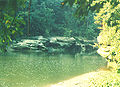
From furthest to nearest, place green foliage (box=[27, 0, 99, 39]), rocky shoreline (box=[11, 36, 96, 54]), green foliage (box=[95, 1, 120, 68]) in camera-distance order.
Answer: green foliage (box=[27, 0, 99, 39]) < rocky shoreline (box=[11, 36, 96, 54]) < green foliage (box=[95, 1, 120, 68])

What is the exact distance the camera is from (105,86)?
787 centimetres

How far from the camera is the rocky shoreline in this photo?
37.8 m

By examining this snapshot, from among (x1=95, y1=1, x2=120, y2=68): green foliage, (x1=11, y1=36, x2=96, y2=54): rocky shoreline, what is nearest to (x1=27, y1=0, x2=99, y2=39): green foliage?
(x1=11, y1=36, x2=96, y2=54): rocky shoreline

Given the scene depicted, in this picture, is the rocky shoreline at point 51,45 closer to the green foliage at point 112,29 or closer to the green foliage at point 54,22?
the green foliage at point 54,22

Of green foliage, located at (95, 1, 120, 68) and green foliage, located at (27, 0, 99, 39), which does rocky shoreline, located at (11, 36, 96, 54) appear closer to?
green foliage, located at (27, 0, 99, 39)

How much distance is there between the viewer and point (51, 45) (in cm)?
4512

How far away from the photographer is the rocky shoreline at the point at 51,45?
37844 millimetres

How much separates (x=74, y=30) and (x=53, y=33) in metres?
9.91

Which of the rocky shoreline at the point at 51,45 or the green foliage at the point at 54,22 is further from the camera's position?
the green foliage at the point at 54,22

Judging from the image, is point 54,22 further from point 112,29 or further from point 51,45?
point 112,29

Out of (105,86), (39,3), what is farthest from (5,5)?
(39,3)

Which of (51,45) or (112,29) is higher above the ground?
(112,29)

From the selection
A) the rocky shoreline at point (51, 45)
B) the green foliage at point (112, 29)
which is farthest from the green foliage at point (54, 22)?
the green foliage at point (112, 29)

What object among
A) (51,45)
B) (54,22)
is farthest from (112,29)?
(54,22)
